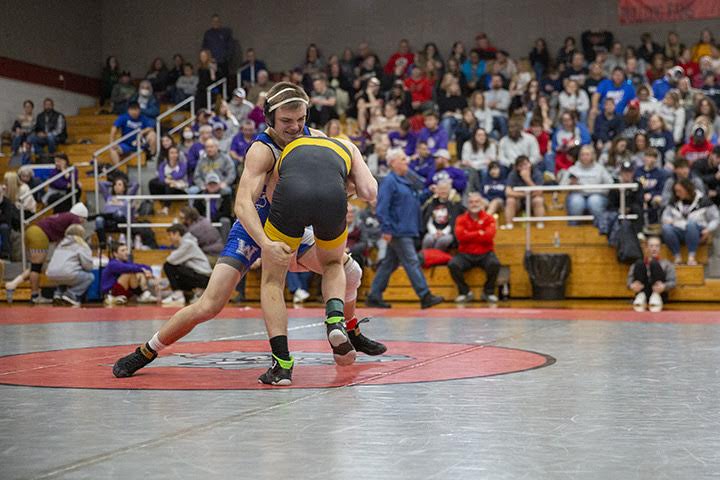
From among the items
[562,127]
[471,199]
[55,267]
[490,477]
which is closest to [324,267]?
[490,477]

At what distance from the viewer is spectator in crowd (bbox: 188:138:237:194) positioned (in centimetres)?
1452

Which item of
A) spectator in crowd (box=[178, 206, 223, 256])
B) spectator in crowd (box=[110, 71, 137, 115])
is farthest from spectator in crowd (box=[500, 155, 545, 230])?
spectator in crowd (box=[110, 71, 137, 115])

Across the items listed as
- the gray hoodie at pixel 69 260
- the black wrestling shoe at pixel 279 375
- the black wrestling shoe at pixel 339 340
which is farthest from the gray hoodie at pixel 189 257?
the black wrestling shoe at pixel 279 375

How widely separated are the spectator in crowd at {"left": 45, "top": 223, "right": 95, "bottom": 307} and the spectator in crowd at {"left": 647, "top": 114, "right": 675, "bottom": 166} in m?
7.26

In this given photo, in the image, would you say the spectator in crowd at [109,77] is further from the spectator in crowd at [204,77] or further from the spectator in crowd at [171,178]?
the spectator in crowd at [171,178]

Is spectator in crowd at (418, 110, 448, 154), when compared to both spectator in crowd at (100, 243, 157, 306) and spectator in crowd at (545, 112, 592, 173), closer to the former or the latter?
spectator in crowd at (545, 112, 592, 173)

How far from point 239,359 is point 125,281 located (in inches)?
314

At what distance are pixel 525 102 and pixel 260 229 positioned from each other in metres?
12.0

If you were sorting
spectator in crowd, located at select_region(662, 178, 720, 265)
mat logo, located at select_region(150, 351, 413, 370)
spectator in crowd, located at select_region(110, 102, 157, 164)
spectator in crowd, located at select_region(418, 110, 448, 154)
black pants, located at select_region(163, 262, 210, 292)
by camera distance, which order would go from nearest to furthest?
1. mat logo, located at select_region(150, 351, 413, 370)
2. spectator in crowd, located at select_region(662, 178, 720, 265)
3. black pants, located at select_region(163, 262, 210, 292)
4. spectator in crowd, located at select_region(418, 110, 448, 154)
5. spectator in crowd, located at select_region(110, 102, 157, 164)

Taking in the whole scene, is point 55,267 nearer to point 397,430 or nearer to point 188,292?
point 188,292

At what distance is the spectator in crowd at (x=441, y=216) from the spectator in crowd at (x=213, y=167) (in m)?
3.05

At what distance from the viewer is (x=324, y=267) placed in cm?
498

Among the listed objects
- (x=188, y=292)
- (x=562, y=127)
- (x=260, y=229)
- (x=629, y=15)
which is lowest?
(x=188, y=292)

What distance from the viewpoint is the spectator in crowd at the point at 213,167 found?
14523 millimetres
